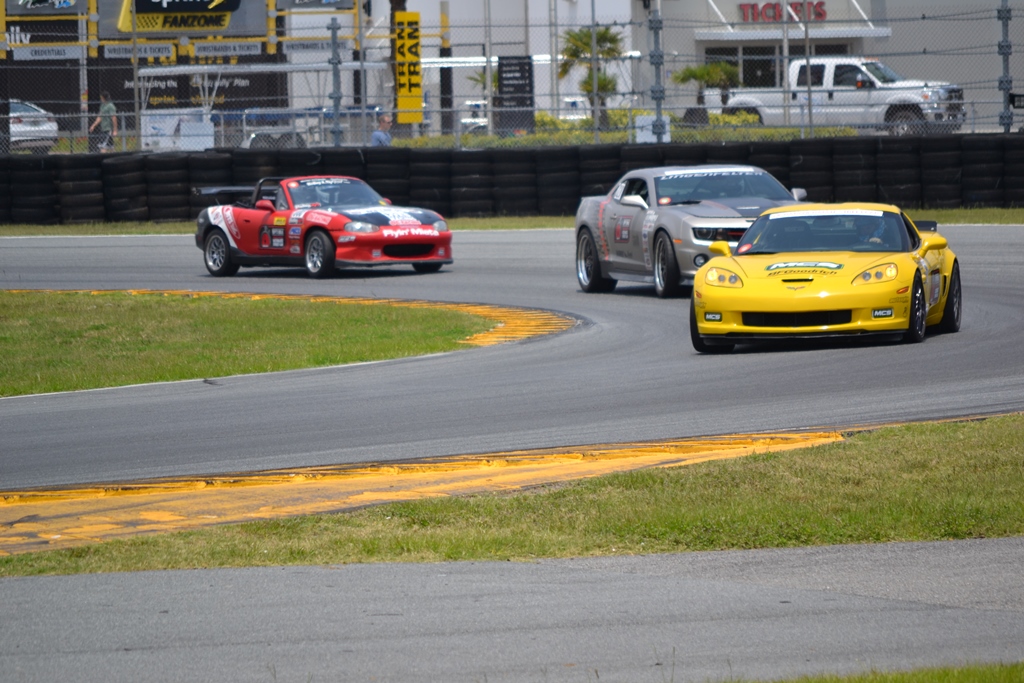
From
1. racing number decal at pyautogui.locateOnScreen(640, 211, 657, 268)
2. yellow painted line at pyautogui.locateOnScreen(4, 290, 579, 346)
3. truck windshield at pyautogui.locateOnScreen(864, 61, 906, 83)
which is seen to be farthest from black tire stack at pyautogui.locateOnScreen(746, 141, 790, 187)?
yellow painted line at pyautogui.locateOnScreen(4, 290, 579, 346)

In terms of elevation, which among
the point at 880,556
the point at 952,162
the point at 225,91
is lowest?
the point at 880,556

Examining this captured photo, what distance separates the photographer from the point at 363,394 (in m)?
9.28

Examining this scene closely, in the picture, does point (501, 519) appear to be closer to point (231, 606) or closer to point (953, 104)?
point (231, 606)

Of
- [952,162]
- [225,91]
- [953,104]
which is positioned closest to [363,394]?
[952,162]

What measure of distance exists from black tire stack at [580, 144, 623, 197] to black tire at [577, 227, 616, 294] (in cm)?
760

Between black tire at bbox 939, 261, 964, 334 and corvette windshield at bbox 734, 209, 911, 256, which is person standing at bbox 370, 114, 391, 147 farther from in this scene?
black tire at bbox 939, 261, 964, 334

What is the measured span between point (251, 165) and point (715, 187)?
36.4ft

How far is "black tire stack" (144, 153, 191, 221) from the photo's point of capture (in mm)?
23916

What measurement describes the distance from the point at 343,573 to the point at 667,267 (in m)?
9.87

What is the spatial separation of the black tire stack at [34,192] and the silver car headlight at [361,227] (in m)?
8.28

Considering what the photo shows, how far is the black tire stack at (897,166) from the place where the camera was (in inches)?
878

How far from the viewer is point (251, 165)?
24.0 metres

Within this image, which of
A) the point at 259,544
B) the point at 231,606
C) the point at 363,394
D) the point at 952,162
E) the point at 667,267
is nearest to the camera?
the point at 231,606

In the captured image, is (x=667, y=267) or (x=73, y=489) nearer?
(x=73, y=489)
